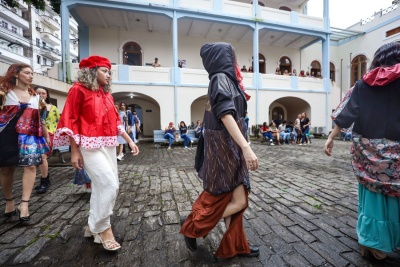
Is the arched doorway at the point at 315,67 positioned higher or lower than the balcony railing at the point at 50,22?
lower

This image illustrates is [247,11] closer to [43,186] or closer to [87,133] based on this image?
[43,186]

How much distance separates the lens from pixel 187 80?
12.9 m

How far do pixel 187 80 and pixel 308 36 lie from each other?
10.1m

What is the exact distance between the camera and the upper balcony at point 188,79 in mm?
11992

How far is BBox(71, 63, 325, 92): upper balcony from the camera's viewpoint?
39.3 ft

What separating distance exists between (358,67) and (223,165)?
71.7 ft

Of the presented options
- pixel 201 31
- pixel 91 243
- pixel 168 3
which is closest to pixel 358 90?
pixel 91 243

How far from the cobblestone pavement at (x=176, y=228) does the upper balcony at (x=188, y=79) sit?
9.08m

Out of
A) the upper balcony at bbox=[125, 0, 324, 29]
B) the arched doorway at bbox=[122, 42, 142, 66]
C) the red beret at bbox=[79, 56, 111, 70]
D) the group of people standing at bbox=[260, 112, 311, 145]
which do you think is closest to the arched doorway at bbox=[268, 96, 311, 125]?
the upper balcony at bbox=[125, 0, 324, 29]

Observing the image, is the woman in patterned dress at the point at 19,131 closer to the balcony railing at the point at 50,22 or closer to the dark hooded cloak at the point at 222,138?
the dark hooded cloak at the point at 222,138

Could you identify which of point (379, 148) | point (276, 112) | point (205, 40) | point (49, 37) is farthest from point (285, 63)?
point (49, 37)

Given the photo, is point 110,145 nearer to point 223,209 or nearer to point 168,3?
point 223,209

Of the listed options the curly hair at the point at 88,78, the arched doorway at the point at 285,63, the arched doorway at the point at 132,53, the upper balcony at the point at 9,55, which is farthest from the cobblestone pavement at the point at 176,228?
the upper balcony at the point at 9,55

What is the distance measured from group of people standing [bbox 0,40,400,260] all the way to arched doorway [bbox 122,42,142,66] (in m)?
14.2
